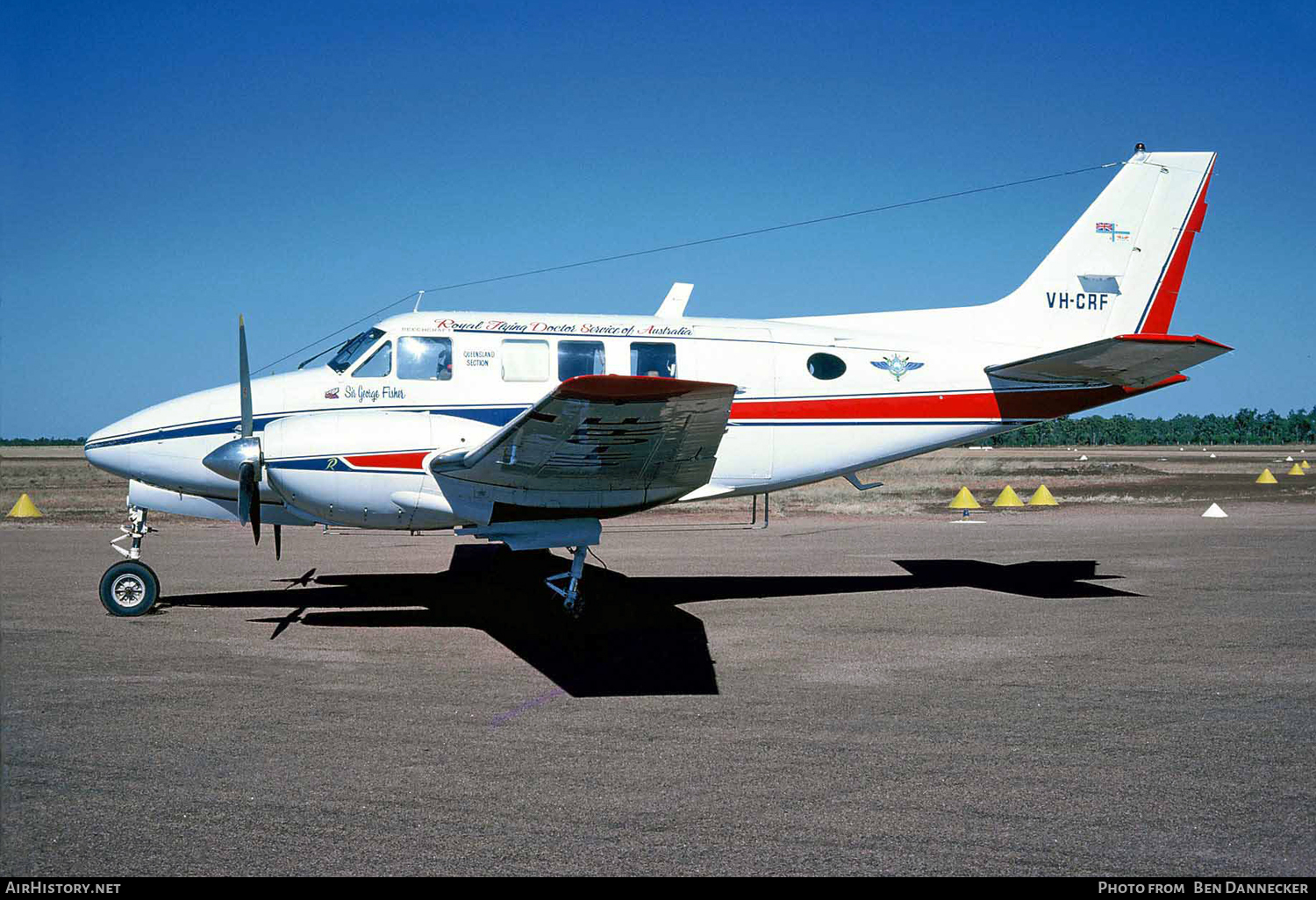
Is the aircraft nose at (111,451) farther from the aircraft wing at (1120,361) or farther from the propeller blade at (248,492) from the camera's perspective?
the aircraft wing at (1120,361)

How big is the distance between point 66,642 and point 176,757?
4.41 meters

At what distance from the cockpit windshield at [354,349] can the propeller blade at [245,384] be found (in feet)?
3.39

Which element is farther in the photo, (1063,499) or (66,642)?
(1063,499)

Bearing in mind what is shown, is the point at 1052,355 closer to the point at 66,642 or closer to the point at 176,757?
the point at 176,757

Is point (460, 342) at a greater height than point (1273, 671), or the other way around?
point (460, 342)

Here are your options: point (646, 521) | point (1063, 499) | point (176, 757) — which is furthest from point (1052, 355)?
point (1063, 499)

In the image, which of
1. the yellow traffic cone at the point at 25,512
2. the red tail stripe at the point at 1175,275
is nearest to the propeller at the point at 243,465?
the red tail stripe at the point at 1175,275

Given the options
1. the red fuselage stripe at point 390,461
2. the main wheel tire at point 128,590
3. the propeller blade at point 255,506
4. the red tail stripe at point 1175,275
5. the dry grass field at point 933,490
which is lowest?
the dry grass field at point 933,490

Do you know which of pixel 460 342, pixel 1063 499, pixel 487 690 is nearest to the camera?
pixel 487 690

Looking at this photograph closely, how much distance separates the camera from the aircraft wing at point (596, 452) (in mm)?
7723

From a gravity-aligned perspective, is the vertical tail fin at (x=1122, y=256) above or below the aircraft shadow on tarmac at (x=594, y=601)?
above

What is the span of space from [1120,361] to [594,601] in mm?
7224

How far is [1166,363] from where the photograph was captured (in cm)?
1175
